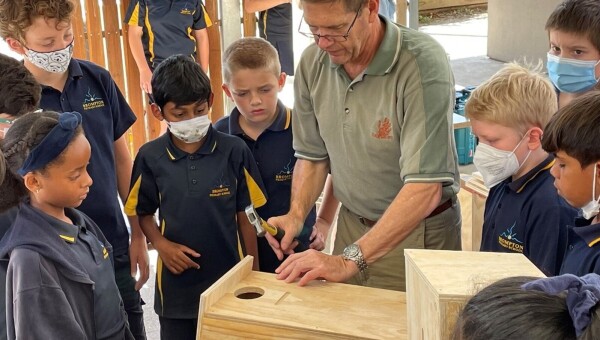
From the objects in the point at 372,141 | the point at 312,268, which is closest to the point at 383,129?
the point at 372,141

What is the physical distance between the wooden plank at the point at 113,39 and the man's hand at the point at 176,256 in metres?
3.00

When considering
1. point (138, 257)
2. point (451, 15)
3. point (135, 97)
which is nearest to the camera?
point (138, 257)

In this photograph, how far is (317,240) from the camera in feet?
8.99

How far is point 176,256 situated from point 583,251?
4.83 ft

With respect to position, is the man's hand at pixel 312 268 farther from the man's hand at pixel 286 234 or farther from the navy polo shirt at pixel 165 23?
the navy polo shirt at pixel 165 23

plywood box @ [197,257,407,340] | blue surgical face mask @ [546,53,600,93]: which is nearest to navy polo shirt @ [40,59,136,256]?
plywood box @ [197,257,407,340]

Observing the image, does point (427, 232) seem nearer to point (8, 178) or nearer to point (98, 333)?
point (98, 333)

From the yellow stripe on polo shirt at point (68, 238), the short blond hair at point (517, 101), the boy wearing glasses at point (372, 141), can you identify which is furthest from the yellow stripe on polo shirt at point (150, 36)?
the short blond hair at point (517, 101)

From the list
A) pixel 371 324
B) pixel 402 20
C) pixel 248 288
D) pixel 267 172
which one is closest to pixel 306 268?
pixel 248 288

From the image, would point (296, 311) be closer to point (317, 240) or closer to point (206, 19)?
point (317, 240)

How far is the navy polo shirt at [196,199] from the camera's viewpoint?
263 centimetres

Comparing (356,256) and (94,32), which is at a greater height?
(94,32)

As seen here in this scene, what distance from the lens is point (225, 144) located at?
2.69 m

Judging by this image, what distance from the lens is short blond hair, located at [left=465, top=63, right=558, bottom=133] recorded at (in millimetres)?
2238
